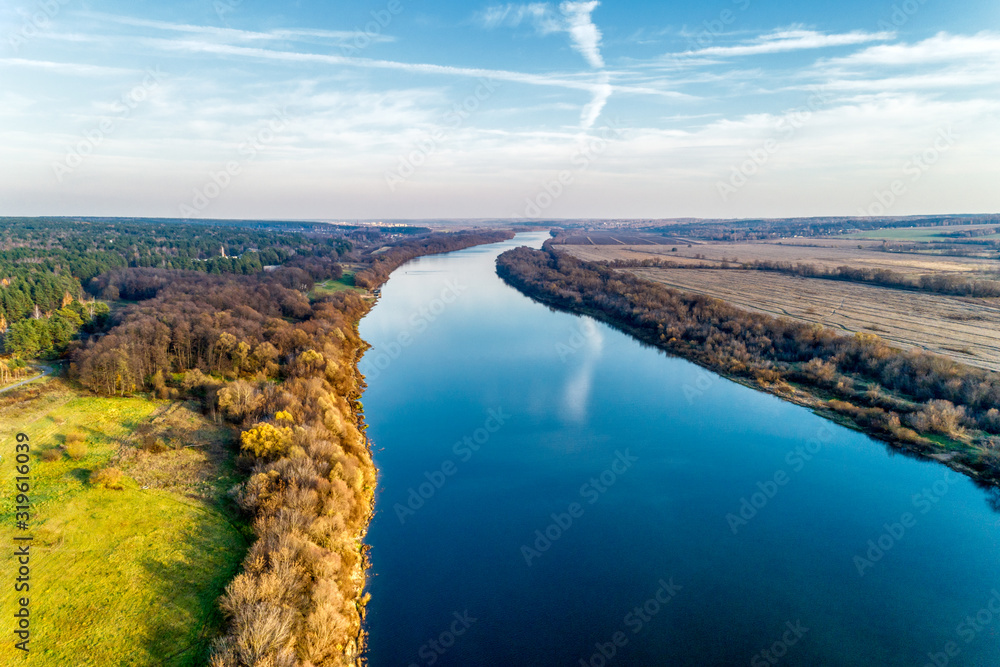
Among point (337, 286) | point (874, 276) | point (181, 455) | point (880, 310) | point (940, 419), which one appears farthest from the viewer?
point (337, 286)

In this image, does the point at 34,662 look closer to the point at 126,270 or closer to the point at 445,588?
the point at 445,588

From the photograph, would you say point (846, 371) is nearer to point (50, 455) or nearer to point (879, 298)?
point (879, 298)

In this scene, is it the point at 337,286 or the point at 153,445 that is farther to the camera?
the point at 337,286

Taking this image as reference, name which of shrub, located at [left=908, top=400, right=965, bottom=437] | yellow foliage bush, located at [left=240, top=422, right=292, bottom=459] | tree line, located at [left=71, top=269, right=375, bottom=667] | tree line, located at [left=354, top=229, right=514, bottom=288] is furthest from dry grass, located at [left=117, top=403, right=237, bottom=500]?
tree line, located at [left=354, top=229, right=514, bottom=288]

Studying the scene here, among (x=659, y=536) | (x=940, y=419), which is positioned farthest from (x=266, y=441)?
(x=940, y=419)

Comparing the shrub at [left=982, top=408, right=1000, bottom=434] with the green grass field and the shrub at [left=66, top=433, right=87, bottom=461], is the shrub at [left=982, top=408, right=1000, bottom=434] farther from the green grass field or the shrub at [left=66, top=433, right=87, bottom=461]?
the shrub at [left=66, top=433, right=87, bottom=461]

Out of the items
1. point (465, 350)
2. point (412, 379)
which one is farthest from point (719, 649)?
point (465, 350)

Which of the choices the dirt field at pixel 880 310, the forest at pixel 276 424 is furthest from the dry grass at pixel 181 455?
the dirt field at pixel 880 310

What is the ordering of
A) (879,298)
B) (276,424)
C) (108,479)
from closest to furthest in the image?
(108,479) < (276,424) < (879,298)
